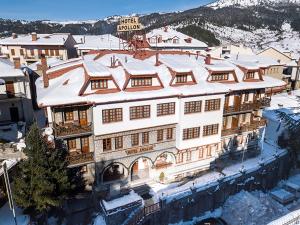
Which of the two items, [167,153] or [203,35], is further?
[203,35]

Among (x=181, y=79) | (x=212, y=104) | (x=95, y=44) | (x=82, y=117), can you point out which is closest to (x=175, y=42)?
(x=95, y=44)

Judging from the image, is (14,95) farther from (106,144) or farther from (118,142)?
(118,142)

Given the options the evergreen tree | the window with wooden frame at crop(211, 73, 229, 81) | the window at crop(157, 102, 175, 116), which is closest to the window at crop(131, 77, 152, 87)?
the window at crop(157, 102, 175, 116)

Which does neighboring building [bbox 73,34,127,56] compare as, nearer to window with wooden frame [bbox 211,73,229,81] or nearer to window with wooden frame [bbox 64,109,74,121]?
window with wooden frame [bbox 211,73,229,81]

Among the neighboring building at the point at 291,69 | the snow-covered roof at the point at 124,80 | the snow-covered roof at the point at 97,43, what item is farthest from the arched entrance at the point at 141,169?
the neighboring building at the point at 291,69

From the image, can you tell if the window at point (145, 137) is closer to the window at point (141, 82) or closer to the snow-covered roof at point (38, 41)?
the window at point (141, 82)

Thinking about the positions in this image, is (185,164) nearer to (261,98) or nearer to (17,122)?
(261,98)

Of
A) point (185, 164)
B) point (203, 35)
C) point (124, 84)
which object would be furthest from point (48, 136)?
point (203, 35)
